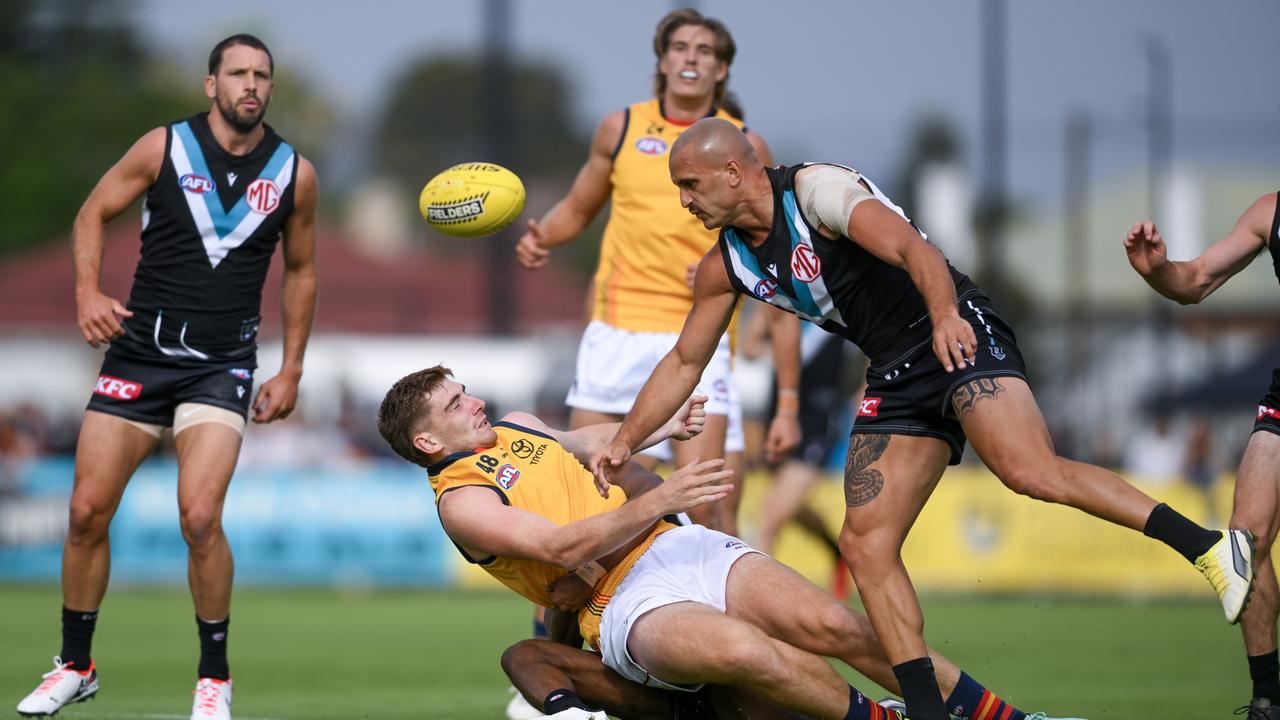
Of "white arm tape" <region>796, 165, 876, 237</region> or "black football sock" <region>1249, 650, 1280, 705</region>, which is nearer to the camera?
"white arm tape" <region>796, 165, 876, 237</region>

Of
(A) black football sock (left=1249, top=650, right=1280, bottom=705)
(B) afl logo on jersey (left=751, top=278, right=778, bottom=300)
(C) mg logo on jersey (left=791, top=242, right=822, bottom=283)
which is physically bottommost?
(A) black football sock (left=1249, top=650, right=1280, bottom=705)

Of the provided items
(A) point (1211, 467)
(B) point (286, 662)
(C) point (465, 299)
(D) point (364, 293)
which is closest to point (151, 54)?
(C) point (465, 299)

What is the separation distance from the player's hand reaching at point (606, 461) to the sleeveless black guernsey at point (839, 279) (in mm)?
884

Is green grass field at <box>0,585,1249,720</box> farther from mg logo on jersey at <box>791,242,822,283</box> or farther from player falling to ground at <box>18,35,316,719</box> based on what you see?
mg logo on jersey at <box>791,242,822,283</box>

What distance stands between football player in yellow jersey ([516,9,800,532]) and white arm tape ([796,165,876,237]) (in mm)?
2014

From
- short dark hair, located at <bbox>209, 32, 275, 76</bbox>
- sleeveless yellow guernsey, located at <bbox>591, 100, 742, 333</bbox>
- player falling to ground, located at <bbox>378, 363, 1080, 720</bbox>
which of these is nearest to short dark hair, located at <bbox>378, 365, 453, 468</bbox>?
player falling to ground, located at <bbox>378, 363, 1080, 720</bbox>

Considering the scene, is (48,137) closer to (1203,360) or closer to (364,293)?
(364,293)

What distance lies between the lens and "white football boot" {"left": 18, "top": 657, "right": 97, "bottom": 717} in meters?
6.79

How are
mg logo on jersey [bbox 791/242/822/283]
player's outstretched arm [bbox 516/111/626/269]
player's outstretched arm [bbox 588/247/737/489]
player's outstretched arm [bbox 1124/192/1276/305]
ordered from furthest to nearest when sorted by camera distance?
player's outstretched arm [bbox 516/111/626/269] → player's outstretched arm [bbox 1124/192/1276/305] → player's outstretched arm [bbox 588/247/737/489] → mg logo on jersey [bbox 791/242/822/283]

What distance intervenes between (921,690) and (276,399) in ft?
12.0

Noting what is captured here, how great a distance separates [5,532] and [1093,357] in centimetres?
2249

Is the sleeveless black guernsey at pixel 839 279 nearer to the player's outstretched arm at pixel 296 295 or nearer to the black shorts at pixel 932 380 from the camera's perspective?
the black shorts at pixel 932 380

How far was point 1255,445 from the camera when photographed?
6.58 m

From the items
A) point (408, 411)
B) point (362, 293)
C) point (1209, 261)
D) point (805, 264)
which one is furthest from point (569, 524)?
point (362, 293)
